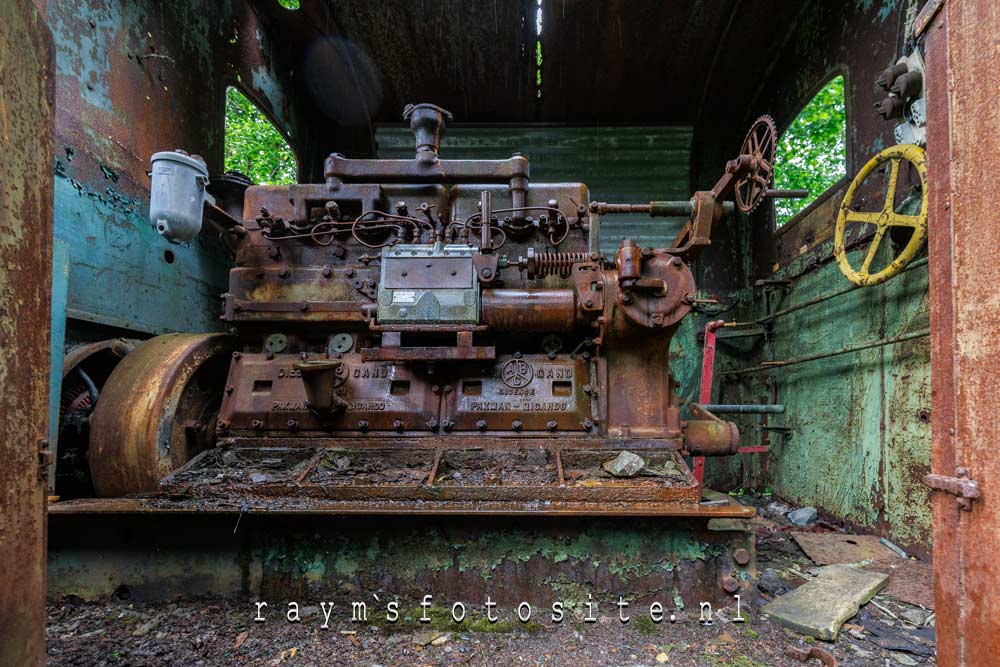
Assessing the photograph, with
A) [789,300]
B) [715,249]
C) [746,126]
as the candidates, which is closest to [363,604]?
[789,300]

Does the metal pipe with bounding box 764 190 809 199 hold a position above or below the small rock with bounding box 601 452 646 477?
above

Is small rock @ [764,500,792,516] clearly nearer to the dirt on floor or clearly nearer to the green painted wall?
the green painted wall

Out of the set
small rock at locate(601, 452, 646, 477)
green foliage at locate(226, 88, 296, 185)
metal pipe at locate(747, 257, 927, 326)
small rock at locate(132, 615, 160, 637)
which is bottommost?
small rock at locate(132, 615, 160, 637)

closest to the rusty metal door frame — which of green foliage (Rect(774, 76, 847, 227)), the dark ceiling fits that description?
green foliage (Rect(774, 76, 847, 227))

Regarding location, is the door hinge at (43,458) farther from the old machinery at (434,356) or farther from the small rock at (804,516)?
the small rock at (804,516)

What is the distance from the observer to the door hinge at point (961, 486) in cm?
129

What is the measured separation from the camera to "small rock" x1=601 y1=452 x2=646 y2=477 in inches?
103

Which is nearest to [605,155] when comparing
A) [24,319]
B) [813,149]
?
[813,149]

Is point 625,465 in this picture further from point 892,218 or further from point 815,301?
point 815,301

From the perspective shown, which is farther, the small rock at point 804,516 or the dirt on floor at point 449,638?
the small rock at point 804,516

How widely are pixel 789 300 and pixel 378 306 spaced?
15.1 feet

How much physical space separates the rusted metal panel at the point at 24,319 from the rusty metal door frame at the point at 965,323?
239 centimetres

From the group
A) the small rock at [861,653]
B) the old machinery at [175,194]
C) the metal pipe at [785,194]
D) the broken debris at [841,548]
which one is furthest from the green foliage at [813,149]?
the old machinery at [175,194]

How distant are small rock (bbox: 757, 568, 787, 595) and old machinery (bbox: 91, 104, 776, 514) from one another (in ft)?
2.53
